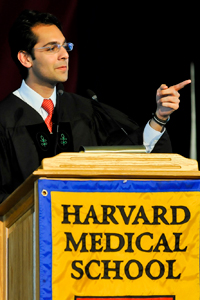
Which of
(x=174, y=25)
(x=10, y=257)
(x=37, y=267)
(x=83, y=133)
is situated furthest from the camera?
(x=174, y=25)

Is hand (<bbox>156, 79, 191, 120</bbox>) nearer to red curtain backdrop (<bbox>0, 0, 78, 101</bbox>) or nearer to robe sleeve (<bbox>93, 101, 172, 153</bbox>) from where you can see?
robe sleeve (<bbox>93, 101, 172, 153</bbox>)

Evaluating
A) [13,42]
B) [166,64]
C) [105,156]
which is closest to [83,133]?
[13,42]

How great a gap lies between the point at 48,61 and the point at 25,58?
0.19 m

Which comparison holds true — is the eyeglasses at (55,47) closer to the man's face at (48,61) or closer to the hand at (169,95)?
the man's face at (48,61)

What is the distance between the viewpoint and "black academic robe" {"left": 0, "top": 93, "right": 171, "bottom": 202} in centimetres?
292

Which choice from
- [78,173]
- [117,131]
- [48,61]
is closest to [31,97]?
[48,61]

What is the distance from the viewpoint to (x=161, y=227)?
195 centimetres

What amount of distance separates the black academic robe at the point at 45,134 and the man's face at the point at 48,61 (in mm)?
132

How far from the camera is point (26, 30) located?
328cm

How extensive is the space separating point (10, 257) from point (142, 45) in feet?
6.91

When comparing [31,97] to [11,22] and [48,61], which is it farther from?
[11,22]

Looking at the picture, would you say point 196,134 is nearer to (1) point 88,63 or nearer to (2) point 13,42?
(1) point 88,63

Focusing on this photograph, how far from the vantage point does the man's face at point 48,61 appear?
3117 millimetres

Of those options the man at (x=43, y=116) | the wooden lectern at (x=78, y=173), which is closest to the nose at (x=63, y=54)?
the man at (x=43, y=116)
